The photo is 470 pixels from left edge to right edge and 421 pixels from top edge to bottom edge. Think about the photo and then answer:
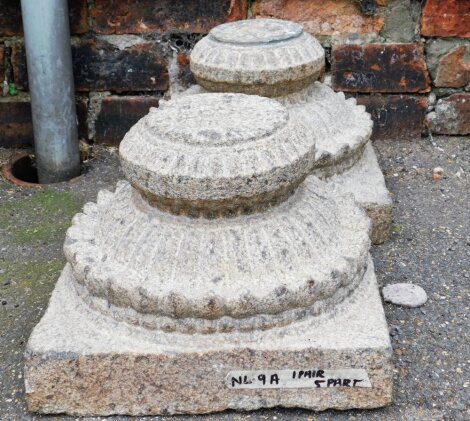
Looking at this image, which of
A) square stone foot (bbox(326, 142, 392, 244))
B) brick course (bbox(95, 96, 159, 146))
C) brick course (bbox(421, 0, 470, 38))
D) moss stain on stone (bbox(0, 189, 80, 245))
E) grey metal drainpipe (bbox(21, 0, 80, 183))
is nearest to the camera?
square stone foot (bbox(326, 142, 392, 244))

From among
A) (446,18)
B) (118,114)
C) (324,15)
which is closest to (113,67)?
(118,114)

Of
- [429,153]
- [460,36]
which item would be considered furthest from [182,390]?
[460,36]

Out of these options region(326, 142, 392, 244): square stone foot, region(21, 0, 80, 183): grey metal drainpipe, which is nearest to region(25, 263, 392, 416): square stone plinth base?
region(326, 142, 392, 244): square stone foot

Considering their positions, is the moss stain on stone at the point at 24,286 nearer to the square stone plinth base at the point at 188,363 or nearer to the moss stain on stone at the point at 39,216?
the moss stain on stone at the point at 39,216

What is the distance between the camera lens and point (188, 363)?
1987 mm

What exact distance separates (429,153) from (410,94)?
12.3 inches

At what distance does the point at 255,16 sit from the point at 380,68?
25.8 inches

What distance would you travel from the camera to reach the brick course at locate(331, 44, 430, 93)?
3.54 metres

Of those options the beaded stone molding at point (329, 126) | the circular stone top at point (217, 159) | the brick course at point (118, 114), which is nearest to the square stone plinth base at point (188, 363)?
the circular stone top at point (217, 159)

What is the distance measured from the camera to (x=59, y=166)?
3.43m

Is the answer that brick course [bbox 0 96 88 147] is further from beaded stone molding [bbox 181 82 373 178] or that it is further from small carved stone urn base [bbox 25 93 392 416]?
small carved stone urn base [bbox 25 93 392 416]

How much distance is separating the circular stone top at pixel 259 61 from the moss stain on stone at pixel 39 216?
0.81 m

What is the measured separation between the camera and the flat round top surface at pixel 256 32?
2.88 m

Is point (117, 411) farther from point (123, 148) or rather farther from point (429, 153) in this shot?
point (429, 153)
